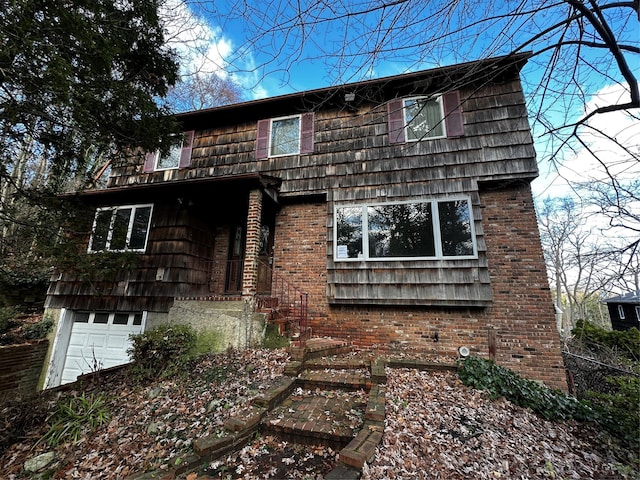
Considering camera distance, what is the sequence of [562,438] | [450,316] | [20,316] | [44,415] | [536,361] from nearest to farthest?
[562,438] → [44,415] → [536,361] → [450,316] → [20,316]

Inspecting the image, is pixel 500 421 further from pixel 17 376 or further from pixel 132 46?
pixel 17 376

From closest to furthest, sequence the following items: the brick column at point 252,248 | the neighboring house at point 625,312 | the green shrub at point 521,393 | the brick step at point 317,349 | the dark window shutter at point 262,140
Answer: the green shrub at point 521,393 → the brick step at point 317,349 → the brick column at point 252,248 → the dark window shutter at point 262,140 → the neighboring house at point 625,312

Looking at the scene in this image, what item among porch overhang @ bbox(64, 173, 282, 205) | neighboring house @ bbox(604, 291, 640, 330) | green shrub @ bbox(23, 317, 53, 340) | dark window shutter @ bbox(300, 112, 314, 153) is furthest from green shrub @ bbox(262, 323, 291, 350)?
neighboring house @ bbox(604, 291, 640, 330)

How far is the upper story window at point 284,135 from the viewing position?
7438 mm

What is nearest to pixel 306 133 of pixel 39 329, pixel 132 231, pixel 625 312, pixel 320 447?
pixel 132 231

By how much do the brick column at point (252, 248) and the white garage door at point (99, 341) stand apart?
3585 mm

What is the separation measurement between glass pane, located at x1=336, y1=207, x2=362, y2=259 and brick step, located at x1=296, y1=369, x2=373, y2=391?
294cm

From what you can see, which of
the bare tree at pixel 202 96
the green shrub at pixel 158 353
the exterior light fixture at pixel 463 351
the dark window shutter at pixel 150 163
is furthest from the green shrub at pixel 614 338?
the bare tree at pixel 202 96

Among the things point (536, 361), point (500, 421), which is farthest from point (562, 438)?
point (536, 361)

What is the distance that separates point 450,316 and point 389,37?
17.6 ft

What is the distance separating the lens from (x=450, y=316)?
5.68 m

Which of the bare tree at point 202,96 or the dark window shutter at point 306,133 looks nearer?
the dark window shutter at point 306,133

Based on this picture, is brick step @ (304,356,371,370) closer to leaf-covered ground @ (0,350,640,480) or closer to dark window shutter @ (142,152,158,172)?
leaf-covered ground @ (0,350,640,480)

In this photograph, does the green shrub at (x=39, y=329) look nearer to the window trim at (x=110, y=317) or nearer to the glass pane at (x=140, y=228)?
the window trim at (x=110, y=317)
